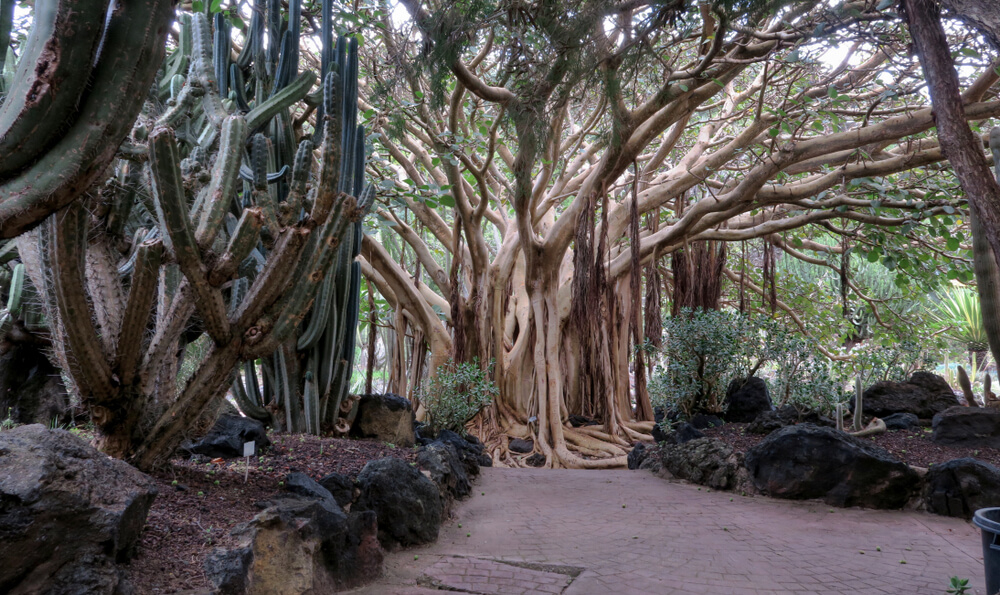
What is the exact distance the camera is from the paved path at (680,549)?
3.74m

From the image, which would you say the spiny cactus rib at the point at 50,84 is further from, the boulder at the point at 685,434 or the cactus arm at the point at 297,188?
the boulder at the point at 685,434

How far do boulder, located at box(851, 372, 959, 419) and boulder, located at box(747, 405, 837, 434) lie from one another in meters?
1.19

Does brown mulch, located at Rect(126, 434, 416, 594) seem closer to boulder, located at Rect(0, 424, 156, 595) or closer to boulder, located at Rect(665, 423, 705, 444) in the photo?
boulder, located at Rect(0, 424, 156, 595)

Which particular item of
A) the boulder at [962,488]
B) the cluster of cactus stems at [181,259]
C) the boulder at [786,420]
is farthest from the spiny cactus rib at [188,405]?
the boulder at [786,420]

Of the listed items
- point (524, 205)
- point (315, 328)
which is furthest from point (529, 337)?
point (315, 328)

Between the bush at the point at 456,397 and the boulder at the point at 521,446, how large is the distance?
0.96 meters

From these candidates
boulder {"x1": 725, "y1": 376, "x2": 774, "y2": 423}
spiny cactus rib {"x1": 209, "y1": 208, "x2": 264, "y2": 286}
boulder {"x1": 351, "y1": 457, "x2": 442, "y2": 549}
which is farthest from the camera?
boulder {"x1": 725, "y1": 376, "x2": 774, "y2": 423}

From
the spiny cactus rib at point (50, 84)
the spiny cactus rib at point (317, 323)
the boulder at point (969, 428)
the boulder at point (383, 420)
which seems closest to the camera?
the spiny cactus rib at point (50, 84)

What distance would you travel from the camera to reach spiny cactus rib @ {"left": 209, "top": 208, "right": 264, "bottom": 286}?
3312mm

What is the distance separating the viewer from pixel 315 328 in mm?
6160

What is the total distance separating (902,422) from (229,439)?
7386 mm

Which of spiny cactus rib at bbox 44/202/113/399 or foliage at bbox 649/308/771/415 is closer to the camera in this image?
→ spiny cactus rib at bbox 44/202/113/399

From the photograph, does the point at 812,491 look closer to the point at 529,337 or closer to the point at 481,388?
the point at 481,388

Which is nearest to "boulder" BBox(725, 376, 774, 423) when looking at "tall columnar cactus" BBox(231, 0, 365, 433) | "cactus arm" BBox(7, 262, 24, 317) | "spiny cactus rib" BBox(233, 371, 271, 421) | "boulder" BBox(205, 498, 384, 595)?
"tall columnar cactus" BBox(231, 0, 365, 433)
